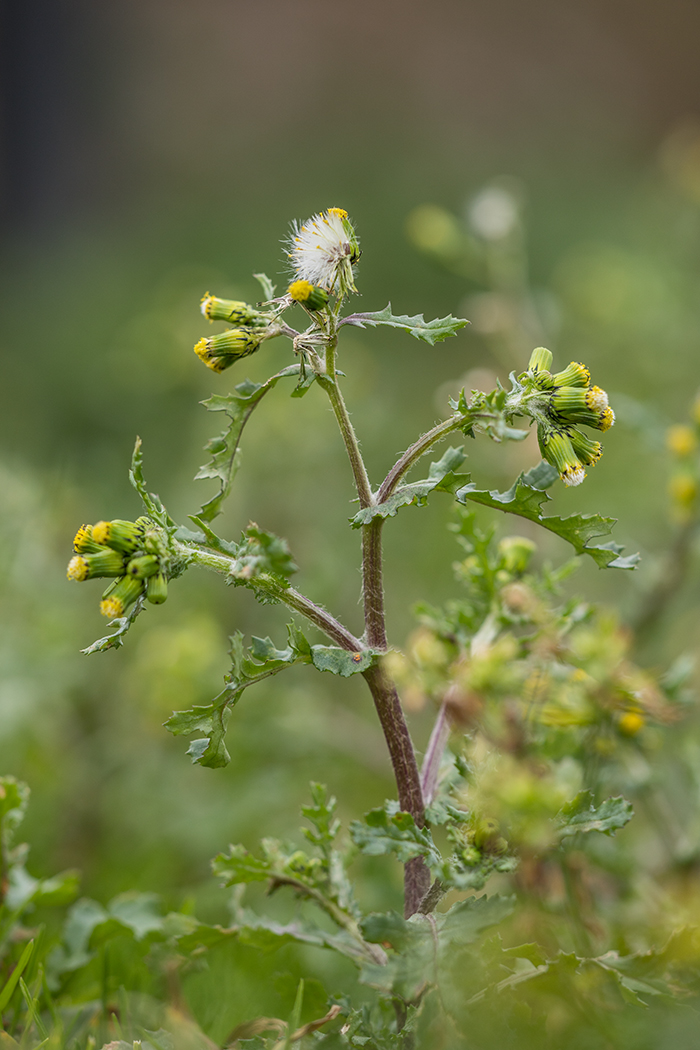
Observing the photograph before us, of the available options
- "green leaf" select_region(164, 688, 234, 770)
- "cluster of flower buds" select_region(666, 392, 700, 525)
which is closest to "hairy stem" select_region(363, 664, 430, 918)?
"green leaf" select_region(164, 688, 234, 770)

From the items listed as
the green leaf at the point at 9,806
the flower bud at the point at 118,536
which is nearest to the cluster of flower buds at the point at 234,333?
the flower bud at the point at 118,536

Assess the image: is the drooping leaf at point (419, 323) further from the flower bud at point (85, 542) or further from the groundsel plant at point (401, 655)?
the flower bud at point (85, 542)

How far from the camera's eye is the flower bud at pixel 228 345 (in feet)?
2.16

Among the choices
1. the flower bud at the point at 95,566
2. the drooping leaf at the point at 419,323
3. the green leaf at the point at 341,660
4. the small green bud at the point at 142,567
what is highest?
the drooping leaf at the point at 419,323

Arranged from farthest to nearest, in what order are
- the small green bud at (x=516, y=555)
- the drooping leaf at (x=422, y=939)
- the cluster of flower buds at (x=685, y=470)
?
the cluster of flower buds at (x=685, y=470)
the small green bud at (x=516, y=555)
the drooping leaf at (x=422, y=939)

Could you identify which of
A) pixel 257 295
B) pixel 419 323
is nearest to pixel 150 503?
pixel 419 323

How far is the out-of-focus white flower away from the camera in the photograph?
644 mm

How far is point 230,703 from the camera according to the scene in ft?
2.08

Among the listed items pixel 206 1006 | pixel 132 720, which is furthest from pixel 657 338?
pixel 206 1006

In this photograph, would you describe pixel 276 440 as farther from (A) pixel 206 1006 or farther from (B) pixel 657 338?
(A) pixel 206 1006

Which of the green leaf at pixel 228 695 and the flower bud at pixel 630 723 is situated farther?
the flower bud at pixel 630 723

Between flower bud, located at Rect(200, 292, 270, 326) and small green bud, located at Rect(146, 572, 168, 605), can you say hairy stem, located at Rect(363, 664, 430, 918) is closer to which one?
small green bud, located at Rect(146, 572, 168, 605)

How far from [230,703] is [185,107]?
7.14 metres

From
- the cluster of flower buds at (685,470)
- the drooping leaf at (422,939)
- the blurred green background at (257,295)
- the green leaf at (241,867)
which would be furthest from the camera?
the blurred green background at (257,295)
